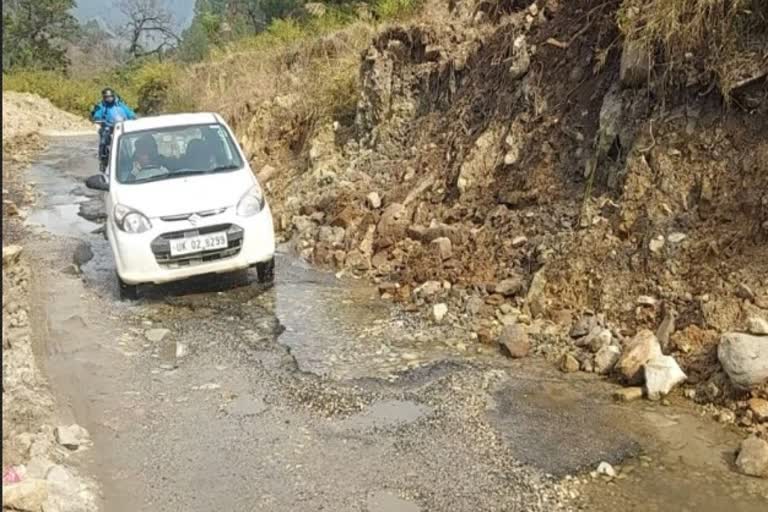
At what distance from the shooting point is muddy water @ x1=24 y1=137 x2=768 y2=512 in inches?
167

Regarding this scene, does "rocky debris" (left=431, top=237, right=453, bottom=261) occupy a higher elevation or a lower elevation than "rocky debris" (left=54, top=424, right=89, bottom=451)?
higher

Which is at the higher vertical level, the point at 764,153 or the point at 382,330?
Result: the point at 764,153

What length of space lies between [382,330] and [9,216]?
8.37 meters

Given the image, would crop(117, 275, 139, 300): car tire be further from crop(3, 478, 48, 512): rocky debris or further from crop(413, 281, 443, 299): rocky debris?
crop(3, 478, 48, 512): rocky debris

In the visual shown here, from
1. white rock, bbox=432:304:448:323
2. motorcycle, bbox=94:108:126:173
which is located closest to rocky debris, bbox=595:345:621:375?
white rock, bbox=432:304:448:323

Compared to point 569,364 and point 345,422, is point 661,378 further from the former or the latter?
point 345,422

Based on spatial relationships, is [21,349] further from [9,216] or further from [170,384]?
[9,216]

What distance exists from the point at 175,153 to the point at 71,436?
4.27 m

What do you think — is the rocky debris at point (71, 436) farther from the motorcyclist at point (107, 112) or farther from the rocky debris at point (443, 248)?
the motorcyclist at point (107, 112)

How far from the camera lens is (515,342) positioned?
240 inches

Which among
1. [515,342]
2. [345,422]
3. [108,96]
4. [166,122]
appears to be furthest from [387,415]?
[108,96]

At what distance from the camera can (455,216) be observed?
859cm

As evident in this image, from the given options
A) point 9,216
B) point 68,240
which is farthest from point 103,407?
point 9,216

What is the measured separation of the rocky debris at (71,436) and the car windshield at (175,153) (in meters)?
3.57
